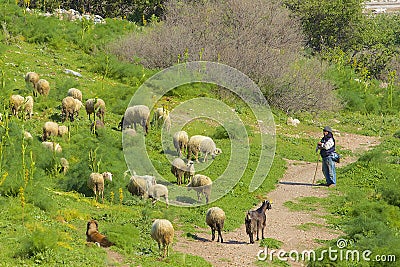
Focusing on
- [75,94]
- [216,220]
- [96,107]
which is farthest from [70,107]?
[216,220]

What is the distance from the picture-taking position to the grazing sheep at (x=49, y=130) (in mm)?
19138

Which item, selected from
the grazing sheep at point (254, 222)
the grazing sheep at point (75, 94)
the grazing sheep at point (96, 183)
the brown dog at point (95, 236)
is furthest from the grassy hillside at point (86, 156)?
the grazing sheep at point (254, 222)

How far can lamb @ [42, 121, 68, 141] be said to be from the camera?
19156 mm

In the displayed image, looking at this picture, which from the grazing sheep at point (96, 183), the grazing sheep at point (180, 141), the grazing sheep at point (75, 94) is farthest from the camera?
the grazing sheep at point (75, 94)

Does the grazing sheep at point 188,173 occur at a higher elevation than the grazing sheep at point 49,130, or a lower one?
lower

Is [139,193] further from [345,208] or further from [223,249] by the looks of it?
[345,208]

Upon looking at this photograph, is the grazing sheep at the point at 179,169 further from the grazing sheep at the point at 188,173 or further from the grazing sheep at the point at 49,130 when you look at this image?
the grazing sheep at the point at 49,130

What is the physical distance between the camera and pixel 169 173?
1930cm

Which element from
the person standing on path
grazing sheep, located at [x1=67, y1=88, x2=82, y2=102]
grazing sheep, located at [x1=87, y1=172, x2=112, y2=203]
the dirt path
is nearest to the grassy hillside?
grazing sheep, located at [x1=87, y1=172, x2=112, y2=203]

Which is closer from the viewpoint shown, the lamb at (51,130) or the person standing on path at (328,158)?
the lamb at (51,130)

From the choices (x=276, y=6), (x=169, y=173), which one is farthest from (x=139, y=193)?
(x=276, y=6)

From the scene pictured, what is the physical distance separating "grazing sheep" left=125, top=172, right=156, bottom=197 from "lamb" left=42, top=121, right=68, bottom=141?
12.6ft

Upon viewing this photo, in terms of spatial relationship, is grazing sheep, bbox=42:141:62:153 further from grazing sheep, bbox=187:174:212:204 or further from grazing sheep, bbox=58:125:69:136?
grazing sheep, bbox=187:174:212:204

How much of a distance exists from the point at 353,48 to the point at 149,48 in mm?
16332
